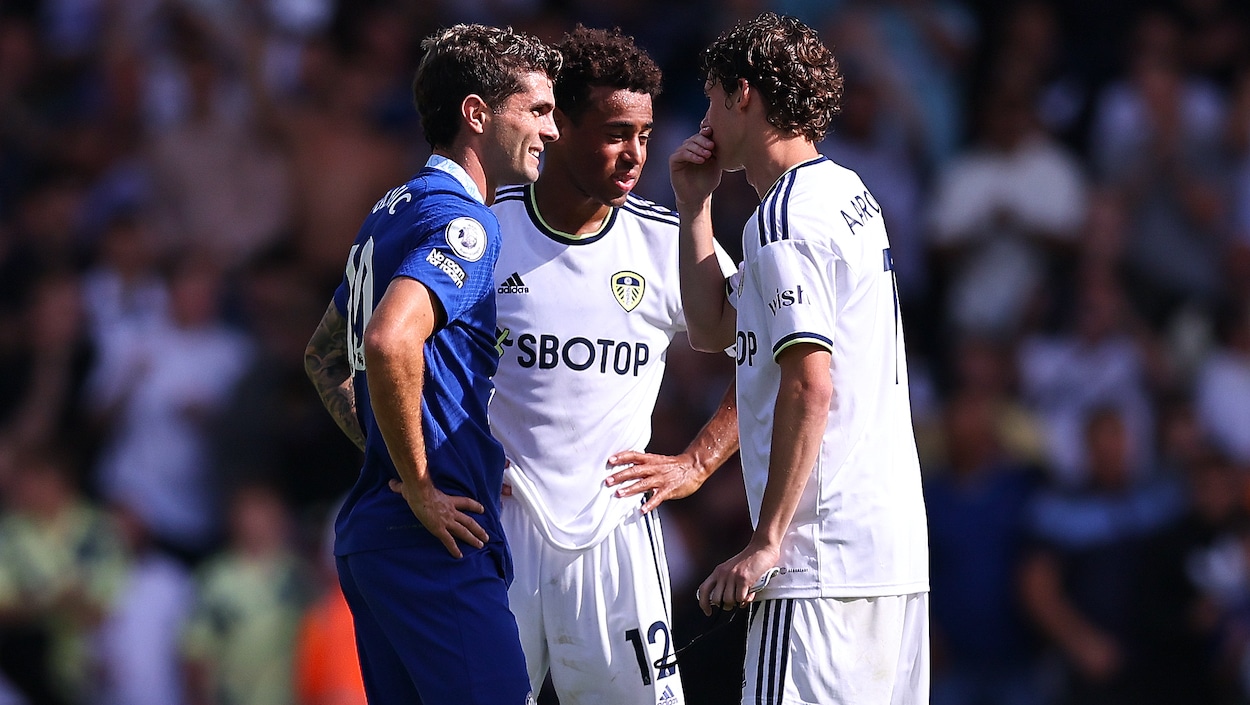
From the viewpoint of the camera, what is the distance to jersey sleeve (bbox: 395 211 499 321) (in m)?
4.08

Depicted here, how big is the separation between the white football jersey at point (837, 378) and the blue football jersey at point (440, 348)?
2.49 ft

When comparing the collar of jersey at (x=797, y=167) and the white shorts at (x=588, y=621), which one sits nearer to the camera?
the collar of jersey at (x=797, y=167)

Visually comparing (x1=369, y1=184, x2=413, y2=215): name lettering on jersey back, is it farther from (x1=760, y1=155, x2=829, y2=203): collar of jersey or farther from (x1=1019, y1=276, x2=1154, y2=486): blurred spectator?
(x1=1019, y1=276, x2=1154, y2=486): blurred spectator

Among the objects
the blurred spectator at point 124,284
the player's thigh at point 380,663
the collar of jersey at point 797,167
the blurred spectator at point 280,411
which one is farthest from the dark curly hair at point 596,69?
the blurred spectator at point 124,284

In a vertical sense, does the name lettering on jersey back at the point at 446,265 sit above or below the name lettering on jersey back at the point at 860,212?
below

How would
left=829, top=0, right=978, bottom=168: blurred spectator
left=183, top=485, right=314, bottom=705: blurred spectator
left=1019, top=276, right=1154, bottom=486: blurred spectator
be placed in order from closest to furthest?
left=1019, top=276, right=1154, bottom=486: blurred spectator
left=183, top=485, right=314, bottom=705: blurred spectator
left=829, top=0, right=978, bottom=168: blurred spectator

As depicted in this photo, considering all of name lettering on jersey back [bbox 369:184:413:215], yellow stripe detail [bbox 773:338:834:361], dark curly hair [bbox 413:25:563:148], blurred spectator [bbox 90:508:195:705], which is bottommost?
Result: blurred spectator [bbox 90:508:195:705]

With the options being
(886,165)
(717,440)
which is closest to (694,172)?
(717,440)

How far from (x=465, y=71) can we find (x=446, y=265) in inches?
27.7

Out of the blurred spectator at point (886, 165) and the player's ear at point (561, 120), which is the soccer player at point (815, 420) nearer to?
the player's ear at point (561, 120)

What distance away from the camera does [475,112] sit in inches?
178

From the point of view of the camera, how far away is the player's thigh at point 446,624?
4.13 meters

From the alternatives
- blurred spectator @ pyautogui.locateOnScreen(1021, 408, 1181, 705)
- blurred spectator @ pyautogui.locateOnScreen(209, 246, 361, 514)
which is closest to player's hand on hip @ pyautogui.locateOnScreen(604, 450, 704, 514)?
blurred spectator @ pyautogui.locateOnScreen(1021, 408, 1181, 705)

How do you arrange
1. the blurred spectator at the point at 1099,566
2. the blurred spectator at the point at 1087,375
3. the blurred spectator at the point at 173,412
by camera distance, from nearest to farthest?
the blurred spectator at the point at 1099,566 → the blurred spectator at the point at 1087,375 → the blurred spectator at the point at 173,412
